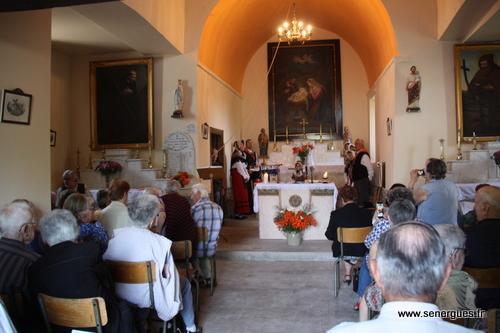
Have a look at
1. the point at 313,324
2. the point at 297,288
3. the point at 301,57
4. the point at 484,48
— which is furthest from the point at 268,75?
the point at 313,324

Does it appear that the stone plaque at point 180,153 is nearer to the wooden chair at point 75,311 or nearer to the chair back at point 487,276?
the wooden chair at point 75,311

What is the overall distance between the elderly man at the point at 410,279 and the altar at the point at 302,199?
21.4ft

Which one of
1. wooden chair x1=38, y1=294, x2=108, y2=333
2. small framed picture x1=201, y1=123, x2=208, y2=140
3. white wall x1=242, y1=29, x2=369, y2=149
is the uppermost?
white wall x1=242, y1=29, x2=369, y2=149

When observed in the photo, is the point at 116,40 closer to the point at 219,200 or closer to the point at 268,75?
the point at 219,200

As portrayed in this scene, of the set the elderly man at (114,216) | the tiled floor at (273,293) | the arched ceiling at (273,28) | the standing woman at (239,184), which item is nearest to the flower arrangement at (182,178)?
the tiled floor at (273,293)

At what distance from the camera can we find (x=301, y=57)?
14.6 m

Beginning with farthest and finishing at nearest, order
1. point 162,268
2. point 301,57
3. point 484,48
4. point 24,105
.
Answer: point 301,57 → point 484,48 → point 24,105 → point 162,268

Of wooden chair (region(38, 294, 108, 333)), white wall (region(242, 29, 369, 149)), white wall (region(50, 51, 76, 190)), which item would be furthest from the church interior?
wooden chair (region(38, 294, 108, 333))

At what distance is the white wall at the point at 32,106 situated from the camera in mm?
5059

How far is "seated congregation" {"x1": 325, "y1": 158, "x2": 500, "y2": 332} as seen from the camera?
1.45 metres

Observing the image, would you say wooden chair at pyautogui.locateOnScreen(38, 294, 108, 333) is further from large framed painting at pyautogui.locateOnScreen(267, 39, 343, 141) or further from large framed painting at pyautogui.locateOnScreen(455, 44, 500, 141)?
large framed painting at pyautogui.locateOnScreen(267, 39, 343, 141)

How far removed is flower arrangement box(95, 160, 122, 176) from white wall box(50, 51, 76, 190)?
A: 4.57 feet

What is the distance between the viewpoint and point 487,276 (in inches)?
122

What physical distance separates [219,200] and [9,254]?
7.15 meters
